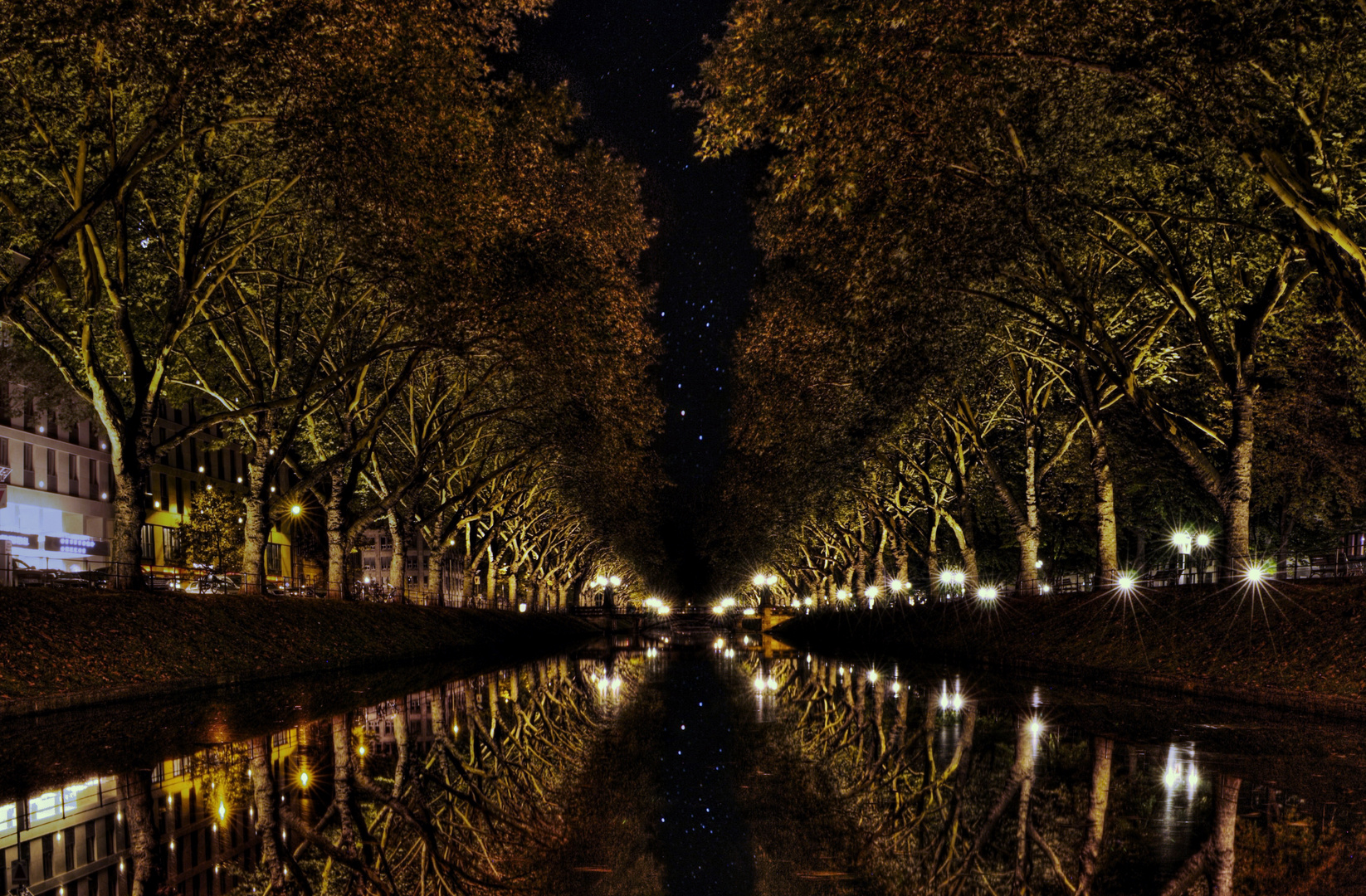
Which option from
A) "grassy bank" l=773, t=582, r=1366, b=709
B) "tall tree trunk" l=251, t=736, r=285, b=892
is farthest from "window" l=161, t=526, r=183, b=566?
"tall tree trunk" l=251, t=736, r=285, b=892

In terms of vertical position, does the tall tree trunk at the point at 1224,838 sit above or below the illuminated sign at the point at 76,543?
below

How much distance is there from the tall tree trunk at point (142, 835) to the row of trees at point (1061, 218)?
471 inches

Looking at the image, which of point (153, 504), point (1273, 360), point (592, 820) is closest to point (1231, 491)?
point (1273, 360)

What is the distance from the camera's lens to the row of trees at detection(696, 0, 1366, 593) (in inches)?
557

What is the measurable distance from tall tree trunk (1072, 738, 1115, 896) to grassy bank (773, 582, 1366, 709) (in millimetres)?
6458

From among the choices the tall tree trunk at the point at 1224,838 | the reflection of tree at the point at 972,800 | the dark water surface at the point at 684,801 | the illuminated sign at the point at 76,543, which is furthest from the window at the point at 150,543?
the tall tree trunk at the point at 1224,838

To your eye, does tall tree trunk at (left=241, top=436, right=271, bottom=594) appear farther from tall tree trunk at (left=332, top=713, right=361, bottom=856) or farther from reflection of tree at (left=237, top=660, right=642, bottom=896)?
tall tree trunk at (left=332, top=713, right=361, bottom=856)

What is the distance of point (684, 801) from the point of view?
8.06 m

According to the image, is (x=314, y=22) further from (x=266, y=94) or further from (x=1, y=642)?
(x=1, y=642)

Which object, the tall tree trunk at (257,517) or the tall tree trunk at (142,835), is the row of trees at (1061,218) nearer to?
the tall tree trunk at (142,835)

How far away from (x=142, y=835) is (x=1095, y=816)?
246 inches

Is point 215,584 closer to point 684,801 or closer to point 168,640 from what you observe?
point 168,640

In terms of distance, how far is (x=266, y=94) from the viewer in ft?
56.5

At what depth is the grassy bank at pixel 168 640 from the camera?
1620cm
